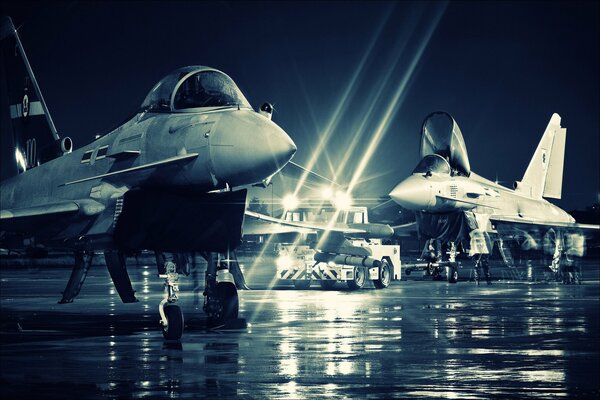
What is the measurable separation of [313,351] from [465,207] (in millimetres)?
23515

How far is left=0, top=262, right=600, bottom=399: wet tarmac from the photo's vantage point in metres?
8.89

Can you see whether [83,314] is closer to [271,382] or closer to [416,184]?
[271,382]

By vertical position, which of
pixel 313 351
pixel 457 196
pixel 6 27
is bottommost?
pixel 313 351

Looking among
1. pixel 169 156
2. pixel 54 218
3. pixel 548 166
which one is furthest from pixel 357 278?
pixel 548 166

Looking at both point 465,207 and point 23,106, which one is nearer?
point 23,106

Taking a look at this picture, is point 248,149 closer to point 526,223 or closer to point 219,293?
point 219,293

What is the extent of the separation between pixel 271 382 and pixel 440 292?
18100 mm

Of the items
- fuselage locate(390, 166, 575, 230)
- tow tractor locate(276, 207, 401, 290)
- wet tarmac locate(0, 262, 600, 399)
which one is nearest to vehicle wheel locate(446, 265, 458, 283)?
fuselage locate(390, 166, 575, 230)

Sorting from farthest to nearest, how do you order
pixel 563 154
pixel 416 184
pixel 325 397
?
pixel 563 154, pixel 416 184, pixel 325 397

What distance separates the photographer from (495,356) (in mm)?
11422

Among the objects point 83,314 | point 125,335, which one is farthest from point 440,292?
point 125,335

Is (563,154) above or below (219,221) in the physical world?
above

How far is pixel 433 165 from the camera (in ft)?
112

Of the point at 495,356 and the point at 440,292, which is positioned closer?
the point at 495,356
